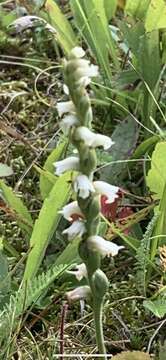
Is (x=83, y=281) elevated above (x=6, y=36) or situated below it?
below

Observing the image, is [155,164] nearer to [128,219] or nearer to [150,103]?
[128,219]

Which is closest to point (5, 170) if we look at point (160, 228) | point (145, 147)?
point (145, 147)

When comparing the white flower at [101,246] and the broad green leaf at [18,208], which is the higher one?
the white flower at [101,246]

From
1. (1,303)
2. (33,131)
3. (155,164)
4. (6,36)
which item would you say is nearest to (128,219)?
(155,164)

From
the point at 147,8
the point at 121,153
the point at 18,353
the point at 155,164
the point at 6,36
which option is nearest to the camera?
the point at 18,353

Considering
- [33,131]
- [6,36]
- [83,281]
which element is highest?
[6,36]

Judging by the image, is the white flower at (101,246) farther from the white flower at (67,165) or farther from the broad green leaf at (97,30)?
the broad green leaf at (97,30)

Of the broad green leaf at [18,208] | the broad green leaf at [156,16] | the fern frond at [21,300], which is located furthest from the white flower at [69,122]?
the broad green leaf at [156,16]

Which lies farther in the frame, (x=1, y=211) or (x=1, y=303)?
(x=1, y=211)
